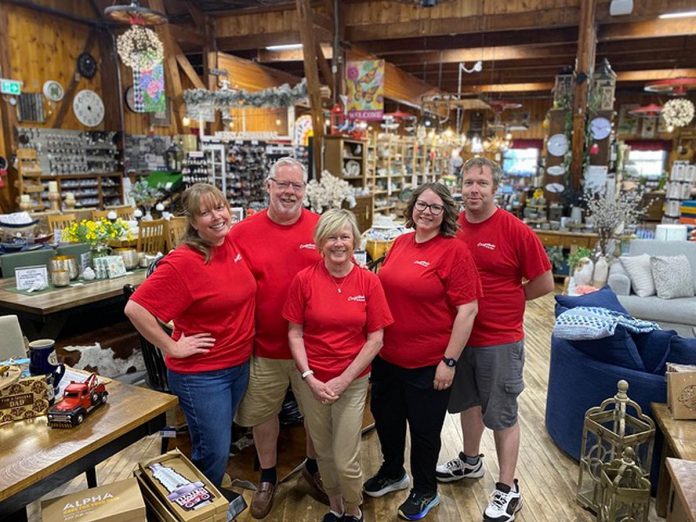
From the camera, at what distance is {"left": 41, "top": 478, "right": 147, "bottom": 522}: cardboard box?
1.61 m

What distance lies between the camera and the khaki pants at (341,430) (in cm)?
220

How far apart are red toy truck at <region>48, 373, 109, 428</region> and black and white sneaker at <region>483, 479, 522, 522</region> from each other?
1.80 metres

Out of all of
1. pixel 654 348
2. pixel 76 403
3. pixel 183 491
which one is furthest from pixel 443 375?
pixel 76 403

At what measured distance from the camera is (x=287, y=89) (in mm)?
8180

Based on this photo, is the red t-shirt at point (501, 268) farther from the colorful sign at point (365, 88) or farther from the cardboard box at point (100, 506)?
the colorful sign at point (365, 88)

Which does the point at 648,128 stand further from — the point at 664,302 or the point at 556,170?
the point at 664,302

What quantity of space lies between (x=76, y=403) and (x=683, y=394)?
2.54 metres

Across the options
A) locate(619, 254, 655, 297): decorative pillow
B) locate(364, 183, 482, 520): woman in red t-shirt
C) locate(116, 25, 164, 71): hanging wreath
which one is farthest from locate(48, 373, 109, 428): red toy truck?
locate(116, 25, 164, 71): hanging wreath

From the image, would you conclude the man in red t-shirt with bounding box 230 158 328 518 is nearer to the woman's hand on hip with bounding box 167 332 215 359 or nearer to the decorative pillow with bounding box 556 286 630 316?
the woman's hand on hip with bounding box 167 332 215 359

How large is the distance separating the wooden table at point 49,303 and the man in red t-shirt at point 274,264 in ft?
5.69

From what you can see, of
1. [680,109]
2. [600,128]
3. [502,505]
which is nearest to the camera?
[502,505]

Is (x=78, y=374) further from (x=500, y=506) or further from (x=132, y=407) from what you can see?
(x=500, y=506)

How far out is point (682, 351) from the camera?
8.74 ft

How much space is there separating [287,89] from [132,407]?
23.0ft
